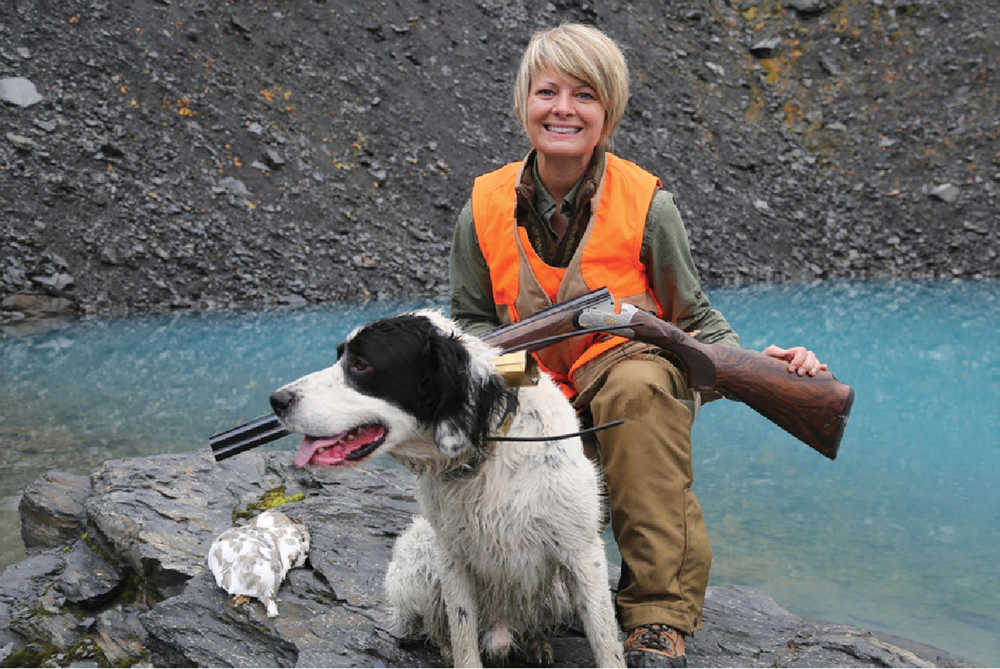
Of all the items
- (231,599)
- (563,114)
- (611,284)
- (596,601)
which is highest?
(563,114)

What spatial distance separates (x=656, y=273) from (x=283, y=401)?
6.50ft

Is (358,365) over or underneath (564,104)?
underneath

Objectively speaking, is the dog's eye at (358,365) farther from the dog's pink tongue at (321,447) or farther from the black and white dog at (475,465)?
the dog's pink tongue at (321,447)

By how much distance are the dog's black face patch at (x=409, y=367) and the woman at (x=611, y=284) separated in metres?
0.86

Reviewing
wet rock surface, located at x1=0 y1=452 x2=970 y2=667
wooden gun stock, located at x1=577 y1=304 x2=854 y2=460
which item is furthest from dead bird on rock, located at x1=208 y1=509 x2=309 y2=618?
wooden gun stock, located at x1=577 y1=304 x2=854 y2=460

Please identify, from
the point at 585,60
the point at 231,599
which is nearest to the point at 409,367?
the point at 585,60

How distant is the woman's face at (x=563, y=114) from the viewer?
382 cm

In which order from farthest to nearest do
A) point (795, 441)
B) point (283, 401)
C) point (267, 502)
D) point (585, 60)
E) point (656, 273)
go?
point (795, 441) < point (267, 502) < point (656, 273) < point (585, 60) < point (283, 401)

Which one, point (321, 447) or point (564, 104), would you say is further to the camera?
point (564, 104)

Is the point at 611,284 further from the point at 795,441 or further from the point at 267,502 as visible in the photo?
the point at 795,441

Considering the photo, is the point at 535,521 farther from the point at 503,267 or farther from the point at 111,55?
the point at 111,55

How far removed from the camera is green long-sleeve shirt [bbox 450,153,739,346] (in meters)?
3.96

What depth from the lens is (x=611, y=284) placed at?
3.92 meters

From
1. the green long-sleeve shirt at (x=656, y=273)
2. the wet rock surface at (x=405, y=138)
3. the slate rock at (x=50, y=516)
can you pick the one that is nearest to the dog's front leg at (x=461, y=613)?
the green long-sleeve shirt at (x=656, y=273)
